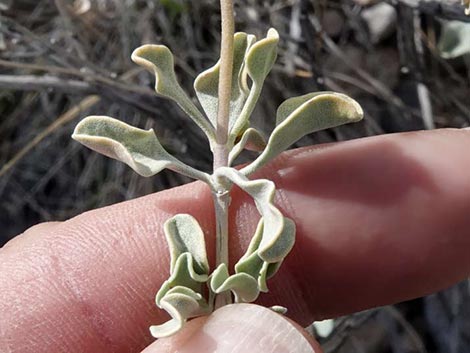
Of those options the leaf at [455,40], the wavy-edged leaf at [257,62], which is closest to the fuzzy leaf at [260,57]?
the wavy-edged leaf at [257,62]

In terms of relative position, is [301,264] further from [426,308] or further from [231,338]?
[426,308]

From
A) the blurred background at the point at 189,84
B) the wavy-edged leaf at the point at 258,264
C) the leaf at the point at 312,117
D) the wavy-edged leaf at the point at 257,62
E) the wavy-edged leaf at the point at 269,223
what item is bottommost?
the blurred background at the point at 189,84

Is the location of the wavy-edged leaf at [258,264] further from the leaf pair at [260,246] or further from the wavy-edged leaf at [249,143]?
the wavy-edged leaf at [249,143]

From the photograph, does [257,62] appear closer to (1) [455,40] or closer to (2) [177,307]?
(2) [177,307]

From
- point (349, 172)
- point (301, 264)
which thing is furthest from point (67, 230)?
point (349, 172)

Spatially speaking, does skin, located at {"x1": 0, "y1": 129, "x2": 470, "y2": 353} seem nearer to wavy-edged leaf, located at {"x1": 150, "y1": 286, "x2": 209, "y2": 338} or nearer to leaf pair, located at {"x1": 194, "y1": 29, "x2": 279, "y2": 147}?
leaf pair, located at {"x1": 194, "y1": 29, "x2": 279, "y2": 147}
